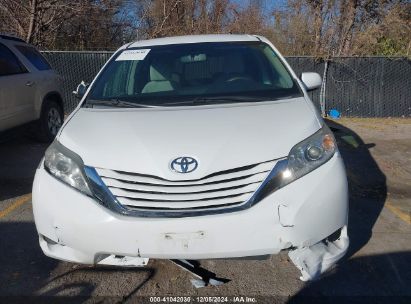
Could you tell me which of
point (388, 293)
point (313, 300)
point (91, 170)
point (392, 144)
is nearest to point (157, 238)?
point (91, 170)

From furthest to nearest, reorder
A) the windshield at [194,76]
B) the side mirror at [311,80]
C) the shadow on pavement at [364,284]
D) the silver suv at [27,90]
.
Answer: the silver suv at [27,90] < the side mirror at [311,80] < the windshield at [194,76] < the shadow on pavement at [364,284]

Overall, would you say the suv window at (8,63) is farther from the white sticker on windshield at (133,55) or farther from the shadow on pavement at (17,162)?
Result: the white sticker on windshield at (133,55)

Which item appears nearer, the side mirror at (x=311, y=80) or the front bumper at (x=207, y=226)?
the front bumper at (x=207, y=226)

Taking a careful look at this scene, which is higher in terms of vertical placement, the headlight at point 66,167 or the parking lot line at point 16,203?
the headlight at point 66,167

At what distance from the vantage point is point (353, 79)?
1155 cm

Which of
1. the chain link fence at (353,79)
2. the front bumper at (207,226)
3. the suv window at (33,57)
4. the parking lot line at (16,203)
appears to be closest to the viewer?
the front bumper at (207,226)

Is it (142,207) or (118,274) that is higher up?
(142,207)

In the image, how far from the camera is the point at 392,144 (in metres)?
8.08

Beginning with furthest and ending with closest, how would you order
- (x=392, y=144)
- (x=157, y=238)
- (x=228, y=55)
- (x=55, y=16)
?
(x=55, y=16) → (x=392, y=144) → (x=228, y=55) → (x=157, y=238)

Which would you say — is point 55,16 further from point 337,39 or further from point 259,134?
point 259,134

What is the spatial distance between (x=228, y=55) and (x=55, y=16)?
9653mm

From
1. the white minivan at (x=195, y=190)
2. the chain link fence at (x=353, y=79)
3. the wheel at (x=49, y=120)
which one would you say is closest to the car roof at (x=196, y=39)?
the white minivan at (x=195, y=190)

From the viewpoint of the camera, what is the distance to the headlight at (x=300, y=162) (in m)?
2.63

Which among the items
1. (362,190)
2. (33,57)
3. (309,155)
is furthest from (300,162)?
(33,57)
